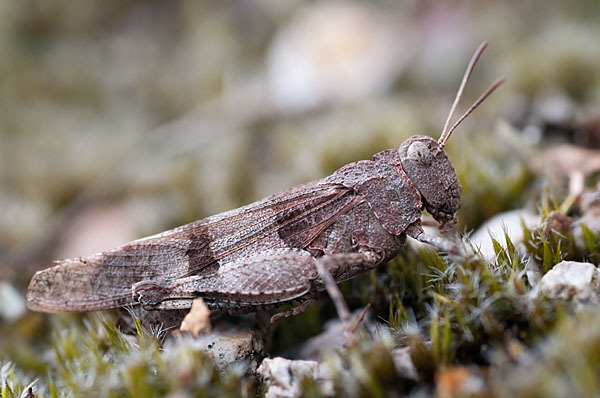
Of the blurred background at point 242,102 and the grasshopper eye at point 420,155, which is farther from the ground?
the blurred background at point 242,102

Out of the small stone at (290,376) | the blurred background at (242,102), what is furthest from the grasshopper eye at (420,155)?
the small stone at (290,376)

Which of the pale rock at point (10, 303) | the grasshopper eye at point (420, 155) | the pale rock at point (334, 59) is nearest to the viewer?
the grasshopper eye at point (420, 155)

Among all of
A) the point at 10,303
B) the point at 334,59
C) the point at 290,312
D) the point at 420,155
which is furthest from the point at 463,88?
the point at 334,59

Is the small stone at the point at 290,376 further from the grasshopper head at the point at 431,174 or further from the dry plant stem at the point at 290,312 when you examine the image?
the grasshopper head at the point at 431,174

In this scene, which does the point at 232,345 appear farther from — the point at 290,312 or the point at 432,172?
the point at 432,172

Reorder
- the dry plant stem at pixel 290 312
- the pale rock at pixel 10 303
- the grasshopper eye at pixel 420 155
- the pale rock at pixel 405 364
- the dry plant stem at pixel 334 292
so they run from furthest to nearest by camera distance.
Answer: the pale rock at pixel 10 303, the grasshopper eye at pixel 420 155, the dry plant stem at pixel 290 312, the dry plant stem at pixel 334 292, the pale rock at pixel 405 364

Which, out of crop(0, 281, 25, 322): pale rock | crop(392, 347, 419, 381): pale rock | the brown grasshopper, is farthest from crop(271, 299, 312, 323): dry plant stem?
crop(0, 281, 25, 322): pale rock

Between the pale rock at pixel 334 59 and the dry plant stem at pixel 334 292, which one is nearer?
the dry plant stem at pixel 334 292
